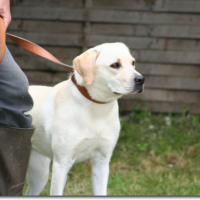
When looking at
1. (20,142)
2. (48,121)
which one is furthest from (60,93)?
(20,142)

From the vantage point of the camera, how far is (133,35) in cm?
626

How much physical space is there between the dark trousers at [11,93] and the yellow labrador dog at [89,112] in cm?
34

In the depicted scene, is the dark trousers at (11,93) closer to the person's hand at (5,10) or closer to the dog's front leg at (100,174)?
the person's hand at (5,10)

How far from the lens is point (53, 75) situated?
643cm

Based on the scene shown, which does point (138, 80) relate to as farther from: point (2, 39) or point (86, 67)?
point (2, 39)

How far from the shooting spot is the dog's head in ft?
10.5

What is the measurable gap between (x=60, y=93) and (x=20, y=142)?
0.45m

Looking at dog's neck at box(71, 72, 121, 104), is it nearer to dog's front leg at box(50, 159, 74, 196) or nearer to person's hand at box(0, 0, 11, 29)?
dog's front leg at box(50, 159, 74, 196)

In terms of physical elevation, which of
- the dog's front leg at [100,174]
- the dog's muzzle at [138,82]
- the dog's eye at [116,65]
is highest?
the dog's eye at [116,65]

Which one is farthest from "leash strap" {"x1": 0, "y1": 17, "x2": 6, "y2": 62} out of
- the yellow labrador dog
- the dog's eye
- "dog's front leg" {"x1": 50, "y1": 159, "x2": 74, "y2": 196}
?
"dog's front leg" {"x1": 50, "y1": 159, "x2": 74, "y2": 196}

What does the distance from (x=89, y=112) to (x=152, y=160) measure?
2.17 m

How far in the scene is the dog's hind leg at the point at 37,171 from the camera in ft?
12.7

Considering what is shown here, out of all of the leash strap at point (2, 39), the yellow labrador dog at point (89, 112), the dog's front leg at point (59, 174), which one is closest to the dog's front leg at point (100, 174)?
the yellow labrador dog at point (89, 112)

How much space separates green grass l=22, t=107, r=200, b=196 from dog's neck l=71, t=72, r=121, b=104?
1227 mm
